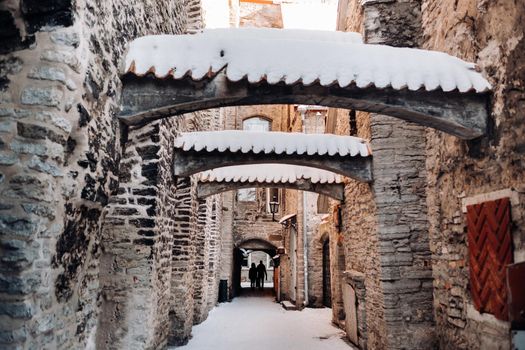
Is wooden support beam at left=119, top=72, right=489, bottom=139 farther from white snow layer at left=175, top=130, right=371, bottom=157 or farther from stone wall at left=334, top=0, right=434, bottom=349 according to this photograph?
white snow layer at left=175, top=130, right=371, bottom=157

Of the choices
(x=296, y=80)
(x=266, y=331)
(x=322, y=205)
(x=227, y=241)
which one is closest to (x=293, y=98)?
(x=296, y=80)

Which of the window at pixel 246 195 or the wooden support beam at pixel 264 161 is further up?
the window at pixel 246 195

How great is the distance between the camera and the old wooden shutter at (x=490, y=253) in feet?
9.55

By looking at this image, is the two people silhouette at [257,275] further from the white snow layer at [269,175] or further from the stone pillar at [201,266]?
the white snow layer at [269,175]

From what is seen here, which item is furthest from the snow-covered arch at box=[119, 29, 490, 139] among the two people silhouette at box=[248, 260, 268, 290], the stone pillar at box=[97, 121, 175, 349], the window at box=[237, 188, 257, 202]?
the two people silhouette at box=[248, 260, 268, 290]

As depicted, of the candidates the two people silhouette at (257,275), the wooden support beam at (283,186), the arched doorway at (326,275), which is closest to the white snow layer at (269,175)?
the wooden support beam at (283,186)

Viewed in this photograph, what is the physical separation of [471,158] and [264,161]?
3.35 meters

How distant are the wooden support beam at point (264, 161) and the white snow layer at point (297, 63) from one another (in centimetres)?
257

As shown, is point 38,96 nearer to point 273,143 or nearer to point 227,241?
point 273,143

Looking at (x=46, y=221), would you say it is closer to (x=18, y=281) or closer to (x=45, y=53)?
(x=18, y=281)

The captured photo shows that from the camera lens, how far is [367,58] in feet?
11.4

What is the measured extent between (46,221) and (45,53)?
Answer: 1122 millimetres

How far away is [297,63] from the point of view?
3.31 meters

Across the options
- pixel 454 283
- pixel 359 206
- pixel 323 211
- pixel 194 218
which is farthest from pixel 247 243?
pixel 454 283
